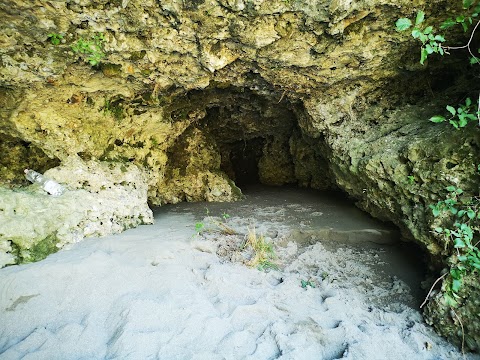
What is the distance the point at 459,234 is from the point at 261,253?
203cm

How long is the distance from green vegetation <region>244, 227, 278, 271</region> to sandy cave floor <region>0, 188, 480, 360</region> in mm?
113

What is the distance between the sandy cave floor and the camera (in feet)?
7.27

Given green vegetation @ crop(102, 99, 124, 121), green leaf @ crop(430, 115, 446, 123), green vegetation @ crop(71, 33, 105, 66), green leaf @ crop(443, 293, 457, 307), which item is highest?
green vegetation @ crop(71, 33, 105, 66)

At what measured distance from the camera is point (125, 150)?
5270 mm

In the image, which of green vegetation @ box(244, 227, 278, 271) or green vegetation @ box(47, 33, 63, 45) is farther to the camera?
green vegetation @ box(244, 227, 278, 271)

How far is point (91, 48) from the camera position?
11.0ft

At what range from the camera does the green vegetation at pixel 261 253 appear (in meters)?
3.48

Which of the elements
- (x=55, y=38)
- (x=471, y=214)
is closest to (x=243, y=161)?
(x=55, y=38)

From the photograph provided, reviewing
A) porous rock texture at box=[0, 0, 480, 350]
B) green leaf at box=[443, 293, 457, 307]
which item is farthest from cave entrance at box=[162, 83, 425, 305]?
green leaf at box=[443, 293, 457, 307]

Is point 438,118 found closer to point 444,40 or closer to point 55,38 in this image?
point 444,40

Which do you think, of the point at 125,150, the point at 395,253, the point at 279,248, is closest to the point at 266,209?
the point at 279,248

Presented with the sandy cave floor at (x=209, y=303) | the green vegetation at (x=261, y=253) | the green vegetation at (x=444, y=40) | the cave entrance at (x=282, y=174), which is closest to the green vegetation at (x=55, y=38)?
the sandy cave floor at (x=209, y=303)

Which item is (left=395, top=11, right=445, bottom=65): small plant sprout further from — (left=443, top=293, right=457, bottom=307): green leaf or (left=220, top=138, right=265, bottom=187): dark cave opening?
(left=220, top=138, right=265, bottom=187): dark cave opening

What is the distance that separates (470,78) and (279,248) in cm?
333
